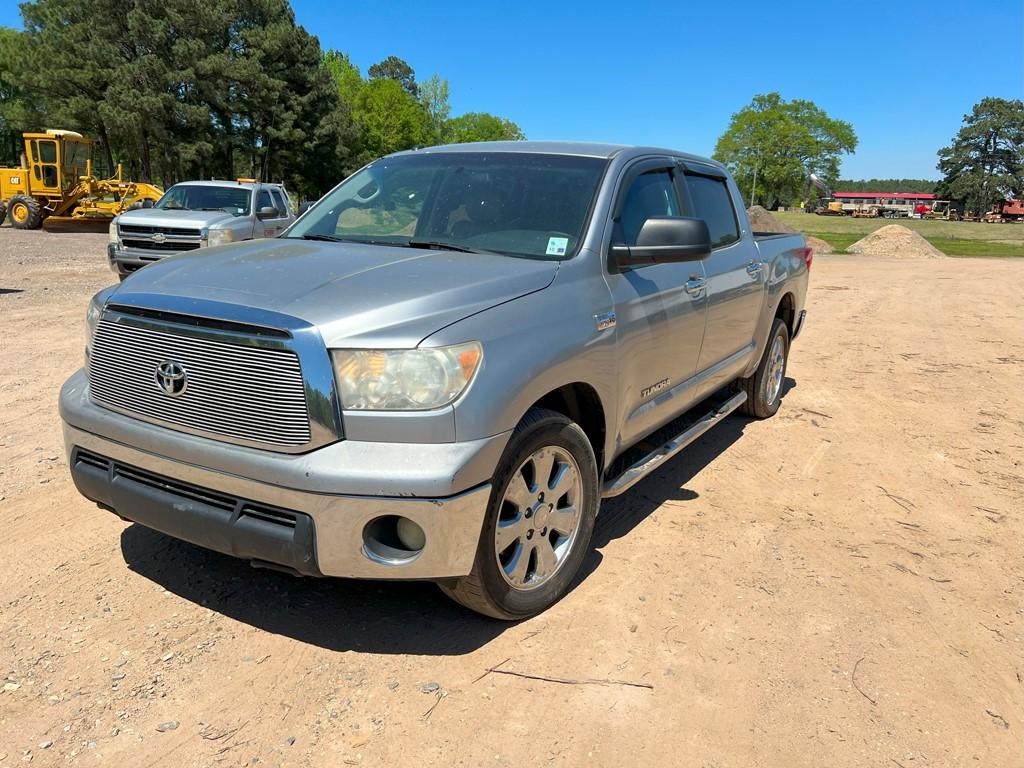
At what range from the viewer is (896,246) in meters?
27.6

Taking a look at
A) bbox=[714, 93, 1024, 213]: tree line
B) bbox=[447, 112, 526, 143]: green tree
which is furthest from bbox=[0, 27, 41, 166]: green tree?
bbox=[714, 93, 1024, 213]: tree line

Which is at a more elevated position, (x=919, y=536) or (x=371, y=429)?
(x=371, y=429)

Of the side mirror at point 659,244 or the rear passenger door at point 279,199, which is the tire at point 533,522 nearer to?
the side mirror at point 659,244

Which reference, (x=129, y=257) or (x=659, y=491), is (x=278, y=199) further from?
(x=659, y=491)

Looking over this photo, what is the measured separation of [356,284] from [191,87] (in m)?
45.8

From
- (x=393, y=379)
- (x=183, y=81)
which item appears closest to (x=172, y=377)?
(x=393, y=379)

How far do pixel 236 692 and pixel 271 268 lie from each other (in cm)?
158

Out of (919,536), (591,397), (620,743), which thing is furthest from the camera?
(919,536)

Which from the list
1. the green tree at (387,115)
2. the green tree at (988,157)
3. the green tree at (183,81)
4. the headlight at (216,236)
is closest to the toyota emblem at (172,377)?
the headlight at (216,236)

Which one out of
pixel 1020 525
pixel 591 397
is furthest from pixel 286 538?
pixel 1020 525

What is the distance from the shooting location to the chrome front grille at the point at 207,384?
263cm

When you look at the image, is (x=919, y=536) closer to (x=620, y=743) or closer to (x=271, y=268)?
(x=620, y=743)

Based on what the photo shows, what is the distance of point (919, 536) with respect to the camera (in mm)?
4211

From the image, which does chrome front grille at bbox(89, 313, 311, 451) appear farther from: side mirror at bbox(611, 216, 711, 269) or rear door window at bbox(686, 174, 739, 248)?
rear door window at bbox(686, 174, 739, 248)
